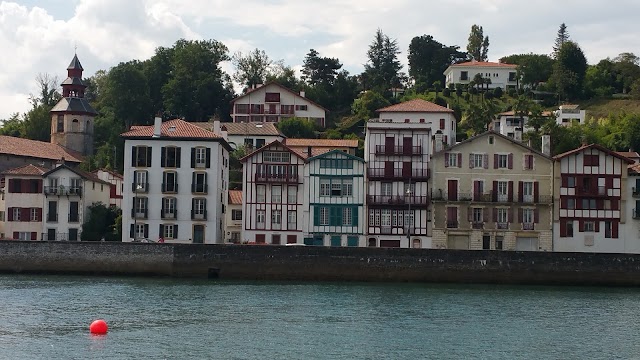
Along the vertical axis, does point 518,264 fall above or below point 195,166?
below

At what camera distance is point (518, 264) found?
260 feet

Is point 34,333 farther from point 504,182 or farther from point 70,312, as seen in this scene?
point 504,182

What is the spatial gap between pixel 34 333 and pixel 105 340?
384 centimetres

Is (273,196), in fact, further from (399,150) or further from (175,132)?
(399,150)

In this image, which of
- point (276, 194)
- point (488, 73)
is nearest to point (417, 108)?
point (276, 194)

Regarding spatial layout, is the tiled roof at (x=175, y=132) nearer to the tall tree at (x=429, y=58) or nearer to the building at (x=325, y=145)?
the building at (x=325, y=145)

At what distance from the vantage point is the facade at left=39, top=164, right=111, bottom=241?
94750 millimetres

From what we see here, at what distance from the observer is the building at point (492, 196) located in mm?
91250

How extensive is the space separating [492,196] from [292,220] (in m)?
15.8

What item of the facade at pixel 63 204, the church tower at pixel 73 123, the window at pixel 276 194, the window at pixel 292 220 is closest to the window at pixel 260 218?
the window at pixel 276 194

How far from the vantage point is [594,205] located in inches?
3590

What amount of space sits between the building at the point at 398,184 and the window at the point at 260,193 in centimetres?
822

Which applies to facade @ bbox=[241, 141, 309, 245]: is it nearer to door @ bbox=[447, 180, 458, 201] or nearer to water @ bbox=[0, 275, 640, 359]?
door @ bbox=[447, 180, 458, 201]

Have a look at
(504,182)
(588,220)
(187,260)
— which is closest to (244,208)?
(187,260)
